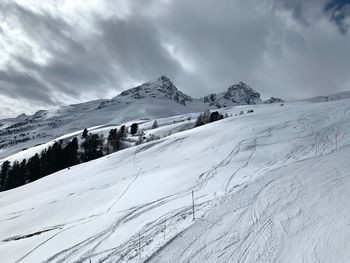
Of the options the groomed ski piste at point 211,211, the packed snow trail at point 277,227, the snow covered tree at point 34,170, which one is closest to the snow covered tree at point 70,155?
the snow covered tree at point 34,170

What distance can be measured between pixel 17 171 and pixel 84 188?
204 ft

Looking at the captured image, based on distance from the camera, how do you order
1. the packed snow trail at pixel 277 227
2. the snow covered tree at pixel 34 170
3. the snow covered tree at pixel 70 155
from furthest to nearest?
the snow covered tree at pixel 70 155 → the snow covered tree at pixel 34 170 → the packed snow trail at pixel 277 227

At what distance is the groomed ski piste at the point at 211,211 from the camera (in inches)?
507

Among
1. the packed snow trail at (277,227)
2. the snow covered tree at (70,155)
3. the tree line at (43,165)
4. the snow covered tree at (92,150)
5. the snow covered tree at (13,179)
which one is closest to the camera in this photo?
the packed snow trail at (277,227)

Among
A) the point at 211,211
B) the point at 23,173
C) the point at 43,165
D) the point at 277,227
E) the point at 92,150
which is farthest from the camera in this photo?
the point at 92,150

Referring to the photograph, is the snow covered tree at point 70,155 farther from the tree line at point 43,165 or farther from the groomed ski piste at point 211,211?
the groomed ski piste at point 211,211

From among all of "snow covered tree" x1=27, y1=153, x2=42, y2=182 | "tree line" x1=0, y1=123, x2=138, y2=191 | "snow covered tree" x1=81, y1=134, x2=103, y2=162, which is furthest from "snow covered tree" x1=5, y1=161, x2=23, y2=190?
Result: "snow covered tree" x1=81, y1=134, x2=103, y2=162

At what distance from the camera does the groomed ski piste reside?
42.2 ft

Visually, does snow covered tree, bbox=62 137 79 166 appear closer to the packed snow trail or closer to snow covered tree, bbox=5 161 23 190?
snow covered tree, bbox=5 161 23 190

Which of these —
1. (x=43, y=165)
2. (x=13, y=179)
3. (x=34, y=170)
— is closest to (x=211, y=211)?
(x=34, y=170)

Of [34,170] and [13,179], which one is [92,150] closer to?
[34,170]

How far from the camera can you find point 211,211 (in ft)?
55.5

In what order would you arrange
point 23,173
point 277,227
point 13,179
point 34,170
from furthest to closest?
point 23,173 < point 34,170 < point 13,179 < point 277,227

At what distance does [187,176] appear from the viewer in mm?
27375
